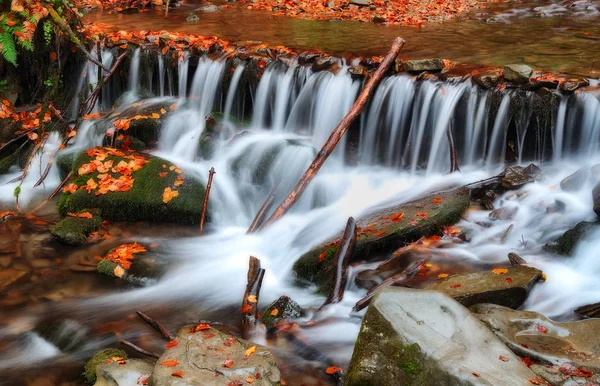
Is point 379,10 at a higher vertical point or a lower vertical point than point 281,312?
higher

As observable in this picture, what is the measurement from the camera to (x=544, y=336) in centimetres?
409

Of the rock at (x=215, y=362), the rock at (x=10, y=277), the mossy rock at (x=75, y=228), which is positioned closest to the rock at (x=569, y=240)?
the rock at (x=215, y=362)

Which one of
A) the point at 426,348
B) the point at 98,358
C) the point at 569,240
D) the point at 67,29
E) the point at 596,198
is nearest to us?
the point at 426,348

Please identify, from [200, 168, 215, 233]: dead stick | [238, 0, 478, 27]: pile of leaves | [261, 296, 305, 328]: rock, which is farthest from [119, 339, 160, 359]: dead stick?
[238, 0, 478, 27]: pile of leaves

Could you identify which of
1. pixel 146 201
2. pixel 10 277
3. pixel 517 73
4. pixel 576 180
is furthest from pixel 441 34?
pixel 10 277

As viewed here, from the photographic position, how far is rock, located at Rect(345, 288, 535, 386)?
3213 mm

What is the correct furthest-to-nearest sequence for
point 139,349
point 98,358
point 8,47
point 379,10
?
point 379,10 → point 8,47 → point 139,349 → point 98,358

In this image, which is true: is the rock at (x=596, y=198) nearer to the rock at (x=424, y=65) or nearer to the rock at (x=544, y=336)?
the rock at (x=544, y=336)

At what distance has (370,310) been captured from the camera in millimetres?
3592

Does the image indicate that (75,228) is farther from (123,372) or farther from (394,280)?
(394,280)

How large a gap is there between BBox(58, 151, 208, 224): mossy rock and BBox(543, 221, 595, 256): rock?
4.29 metres

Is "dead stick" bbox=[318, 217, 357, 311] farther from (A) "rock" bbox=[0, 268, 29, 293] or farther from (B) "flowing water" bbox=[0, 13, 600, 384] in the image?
(A) "rock" bbox=[0, 268, 29, 293]

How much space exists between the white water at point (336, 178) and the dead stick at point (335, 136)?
22 cm

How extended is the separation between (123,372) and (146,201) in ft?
10.9
